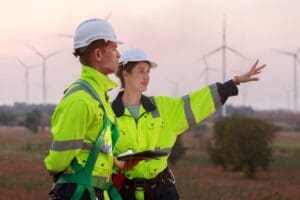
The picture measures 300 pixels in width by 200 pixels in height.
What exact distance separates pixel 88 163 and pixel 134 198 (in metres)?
1.64

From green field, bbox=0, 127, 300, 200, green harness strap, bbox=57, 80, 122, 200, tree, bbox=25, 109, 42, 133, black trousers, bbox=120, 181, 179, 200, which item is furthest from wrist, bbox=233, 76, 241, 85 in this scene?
tree, bbox=25, 109, 42, 133

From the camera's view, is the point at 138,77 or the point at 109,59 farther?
the point at 138,77

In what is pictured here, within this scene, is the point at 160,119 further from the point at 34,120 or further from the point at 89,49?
the point at 34,120

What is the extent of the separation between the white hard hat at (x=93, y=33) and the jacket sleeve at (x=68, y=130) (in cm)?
36

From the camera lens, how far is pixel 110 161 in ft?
13.4

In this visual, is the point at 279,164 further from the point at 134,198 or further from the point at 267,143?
the point at 134,198

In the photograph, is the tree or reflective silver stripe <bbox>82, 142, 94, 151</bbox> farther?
the tree

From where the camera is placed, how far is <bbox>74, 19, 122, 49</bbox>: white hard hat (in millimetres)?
4070

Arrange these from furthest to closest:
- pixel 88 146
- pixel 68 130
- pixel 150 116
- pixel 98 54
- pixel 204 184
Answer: pixel 204 184, pixel 150 116, pixel 98 54, pixel 88 146, pixel 68 130

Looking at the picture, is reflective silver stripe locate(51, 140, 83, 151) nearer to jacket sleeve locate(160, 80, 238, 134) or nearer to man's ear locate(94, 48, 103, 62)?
man's ear locate(94, 48, 103, 62)

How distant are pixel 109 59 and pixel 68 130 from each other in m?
0.47

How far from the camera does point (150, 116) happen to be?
5.51 m

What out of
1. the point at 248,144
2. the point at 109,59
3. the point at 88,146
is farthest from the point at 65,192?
the point at 248,144

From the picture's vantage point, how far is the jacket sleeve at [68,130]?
12.6ft
